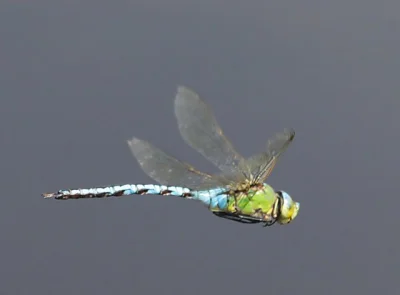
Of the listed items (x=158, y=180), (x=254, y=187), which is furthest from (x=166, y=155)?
(x=254, y=187)

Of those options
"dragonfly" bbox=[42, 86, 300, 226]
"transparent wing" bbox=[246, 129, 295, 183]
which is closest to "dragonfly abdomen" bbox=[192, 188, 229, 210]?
"dragonfly" bbox=[42, 86, 300, 226]

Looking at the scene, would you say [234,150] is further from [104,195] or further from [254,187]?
[104,195]

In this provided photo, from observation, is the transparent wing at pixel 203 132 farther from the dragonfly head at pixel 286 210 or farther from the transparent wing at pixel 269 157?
the dragonfly head at pixel 286 210

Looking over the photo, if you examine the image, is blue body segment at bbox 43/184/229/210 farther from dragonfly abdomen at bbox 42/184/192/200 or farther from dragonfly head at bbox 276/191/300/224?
dragonfly head at bbox 276/191/300/224

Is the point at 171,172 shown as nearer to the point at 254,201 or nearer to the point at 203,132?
the point at 203,132

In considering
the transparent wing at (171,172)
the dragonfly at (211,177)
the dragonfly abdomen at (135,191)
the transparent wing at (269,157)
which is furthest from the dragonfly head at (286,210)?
the dragonfly abdomen at (135,191)

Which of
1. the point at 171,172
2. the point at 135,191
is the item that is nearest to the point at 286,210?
the point at 171,172
